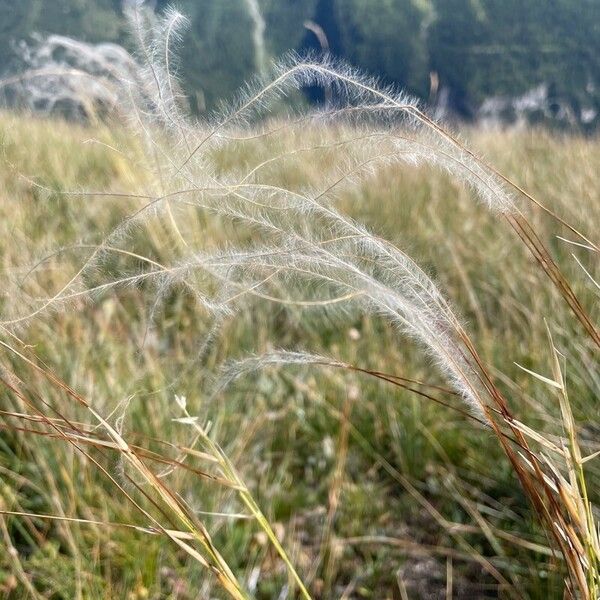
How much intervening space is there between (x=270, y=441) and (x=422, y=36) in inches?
4814

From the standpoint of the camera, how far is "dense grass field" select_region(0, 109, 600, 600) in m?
1.43

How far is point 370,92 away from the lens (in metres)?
0.92

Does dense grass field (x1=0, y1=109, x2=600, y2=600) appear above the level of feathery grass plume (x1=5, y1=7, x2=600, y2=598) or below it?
below

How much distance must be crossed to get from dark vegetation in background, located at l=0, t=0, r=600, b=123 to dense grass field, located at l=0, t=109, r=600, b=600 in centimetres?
8301

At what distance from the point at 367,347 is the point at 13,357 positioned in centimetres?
113

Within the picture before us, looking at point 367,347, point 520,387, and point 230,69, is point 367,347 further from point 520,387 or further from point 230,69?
point 230,69

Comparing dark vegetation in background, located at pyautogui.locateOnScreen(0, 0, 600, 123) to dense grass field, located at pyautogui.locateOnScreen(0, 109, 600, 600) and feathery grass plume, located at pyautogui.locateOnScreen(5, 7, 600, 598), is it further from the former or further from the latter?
feathery grass plume, located at pyautogui.locateOnScreen(5, 7, 600, 598)

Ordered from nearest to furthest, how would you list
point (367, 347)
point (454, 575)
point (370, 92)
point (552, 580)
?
point (370, 92)
point (552, 580)
point (454, 575)
point (367, 347)

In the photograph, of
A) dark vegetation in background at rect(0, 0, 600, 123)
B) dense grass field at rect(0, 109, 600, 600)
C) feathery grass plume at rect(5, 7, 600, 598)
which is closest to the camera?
feathery grass plume at rect(5, 7, 600, 598)

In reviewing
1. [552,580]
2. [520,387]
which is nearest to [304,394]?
[520,387]

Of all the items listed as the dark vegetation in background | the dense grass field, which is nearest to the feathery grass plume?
the dense grass field

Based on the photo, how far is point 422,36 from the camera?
4550 inches

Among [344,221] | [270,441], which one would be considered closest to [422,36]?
[270,441]

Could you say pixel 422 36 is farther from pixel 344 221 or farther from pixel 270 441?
pixel 344 221
